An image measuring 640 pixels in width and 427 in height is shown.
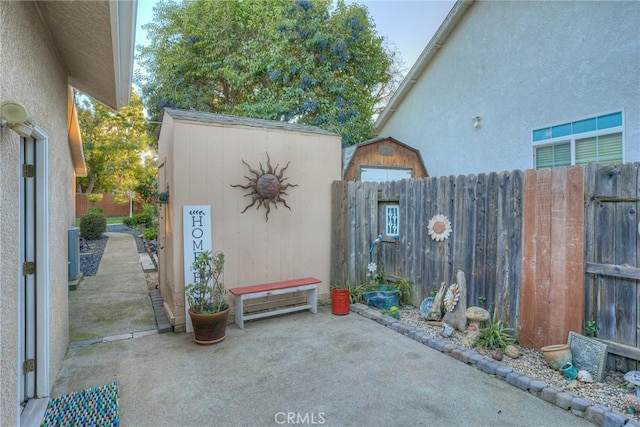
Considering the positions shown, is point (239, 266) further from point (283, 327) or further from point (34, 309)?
point (34, 309)

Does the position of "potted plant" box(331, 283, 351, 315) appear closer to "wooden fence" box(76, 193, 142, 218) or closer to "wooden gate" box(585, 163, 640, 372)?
"wooden gate" box(585, 163, 640, 372)

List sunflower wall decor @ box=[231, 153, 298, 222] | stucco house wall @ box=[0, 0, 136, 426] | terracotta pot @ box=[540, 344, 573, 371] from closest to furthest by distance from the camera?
stucco house wall @ box=[0, 0, 136, 426], terracotta pot @ box=[540, 344, 573, 371], sunflower wall decor @ box=[231, 153, 298, 222]

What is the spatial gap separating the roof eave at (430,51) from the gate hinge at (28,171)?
846 cm

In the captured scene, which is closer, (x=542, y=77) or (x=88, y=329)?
(x=88, y=329)

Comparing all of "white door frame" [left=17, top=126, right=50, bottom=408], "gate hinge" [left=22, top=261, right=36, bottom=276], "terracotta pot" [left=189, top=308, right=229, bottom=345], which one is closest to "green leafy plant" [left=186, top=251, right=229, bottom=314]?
"terracotta pot" [left=189, top=308, right=229, bottom=345]

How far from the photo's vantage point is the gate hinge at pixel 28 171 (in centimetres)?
279

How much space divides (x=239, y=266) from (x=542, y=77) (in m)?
6.30

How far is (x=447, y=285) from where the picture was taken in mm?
4566

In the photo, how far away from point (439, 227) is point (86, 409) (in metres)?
4.24

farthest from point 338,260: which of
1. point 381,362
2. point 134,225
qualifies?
point 134,225

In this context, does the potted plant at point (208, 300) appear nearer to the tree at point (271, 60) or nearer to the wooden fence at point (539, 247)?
the wooden fence at point (539, 247)

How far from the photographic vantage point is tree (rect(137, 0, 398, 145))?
1031 centimetres

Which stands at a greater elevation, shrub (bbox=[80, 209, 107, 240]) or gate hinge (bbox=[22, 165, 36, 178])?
gate hinge (bbox=[22, 165, 36, 178])

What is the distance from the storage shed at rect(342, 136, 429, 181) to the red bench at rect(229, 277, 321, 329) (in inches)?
134
